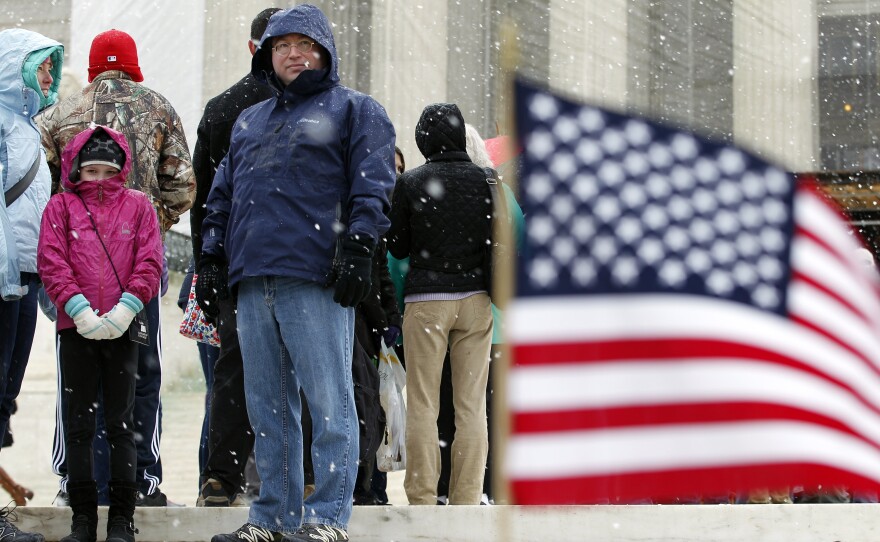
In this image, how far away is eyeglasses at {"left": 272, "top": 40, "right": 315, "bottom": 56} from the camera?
16.7 feet

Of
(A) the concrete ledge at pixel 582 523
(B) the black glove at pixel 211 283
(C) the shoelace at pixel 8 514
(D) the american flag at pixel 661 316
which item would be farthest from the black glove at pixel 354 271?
(D) the american flag at pixel 661 316

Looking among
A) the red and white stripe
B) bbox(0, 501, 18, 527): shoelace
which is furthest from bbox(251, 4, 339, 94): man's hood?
the red and white stripe

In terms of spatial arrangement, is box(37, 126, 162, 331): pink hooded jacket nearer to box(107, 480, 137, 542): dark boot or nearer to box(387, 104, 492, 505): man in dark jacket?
box(107, 480, 137, 542): dark boot

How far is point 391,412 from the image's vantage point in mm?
6566

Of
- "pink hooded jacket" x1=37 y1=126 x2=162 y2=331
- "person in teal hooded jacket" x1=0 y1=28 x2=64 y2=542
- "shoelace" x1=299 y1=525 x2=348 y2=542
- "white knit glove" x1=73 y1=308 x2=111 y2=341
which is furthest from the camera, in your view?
"person in teal hooded jacket" x1=0 y1=28 x2=64 y2=542

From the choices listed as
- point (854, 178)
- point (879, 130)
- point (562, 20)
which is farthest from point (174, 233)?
point (879, 130)

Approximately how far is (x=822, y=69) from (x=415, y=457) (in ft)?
49.7

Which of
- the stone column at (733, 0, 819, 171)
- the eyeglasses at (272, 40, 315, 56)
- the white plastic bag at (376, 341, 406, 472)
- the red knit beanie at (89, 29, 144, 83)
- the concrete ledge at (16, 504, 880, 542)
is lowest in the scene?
the concrete ledge at (16, 504, 880, 542)

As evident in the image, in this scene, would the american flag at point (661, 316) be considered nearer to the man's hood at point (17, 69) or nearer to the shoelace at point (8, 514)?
the shoelace at point (8, 514)

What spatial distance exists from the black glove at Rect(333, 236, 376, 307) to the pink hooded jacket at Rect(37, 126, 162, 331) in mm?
948

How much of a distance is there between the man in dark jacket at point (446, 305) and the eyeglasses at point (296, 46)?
140 centimetres

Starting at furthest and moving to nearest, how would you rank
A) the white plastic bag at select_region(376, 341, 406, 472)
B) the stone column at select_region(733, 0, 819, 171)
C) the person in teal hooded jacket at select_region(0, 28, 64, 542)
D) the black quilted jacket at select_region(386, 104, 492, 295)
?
the stone column at select_region(733, 0, 819, 171) → the white plastic bag at select_region(376, 341, 406, 472) → the black quilted jacket at select_region(386, 104, 492, 295) → the person in teal hooded jacket at select_region(0, 28, 64, 542)

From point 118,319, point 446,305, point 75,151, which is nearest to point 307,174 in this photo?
point 118,319

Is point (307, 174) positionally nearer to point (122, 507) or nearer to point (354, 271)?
point (354, 271)
